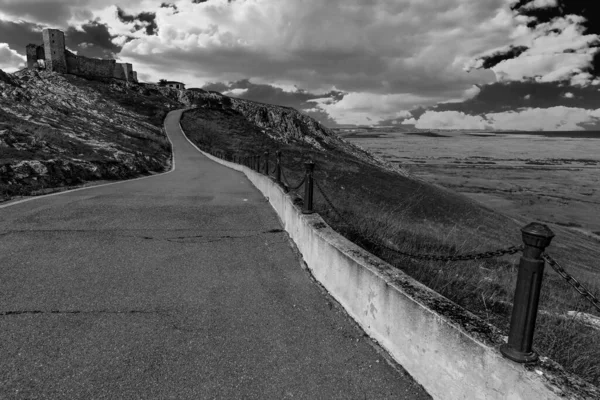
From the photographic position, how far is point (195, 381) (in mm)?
2920

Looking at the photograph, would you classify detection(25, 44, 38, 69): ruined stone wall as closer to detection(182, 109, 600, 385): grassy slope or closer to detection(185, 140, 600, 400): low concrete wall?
detection(182, 109, 600, 385): grassy slope

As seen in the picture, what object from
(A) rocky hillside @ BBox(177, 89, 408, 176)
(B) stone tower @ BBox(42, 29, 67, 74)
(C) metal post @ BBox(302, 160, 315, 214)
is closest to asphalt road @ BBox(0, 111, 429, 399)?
(C) metal post @ BBox(302, 160, 315, 214)

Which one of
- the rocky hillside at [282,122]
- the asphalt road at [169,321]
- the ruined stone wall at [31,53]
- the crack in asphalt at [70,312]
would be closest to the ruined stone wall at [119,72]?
the ruined stone wall at [31,53]

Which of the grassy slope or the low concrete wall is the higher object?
the low concrete wall

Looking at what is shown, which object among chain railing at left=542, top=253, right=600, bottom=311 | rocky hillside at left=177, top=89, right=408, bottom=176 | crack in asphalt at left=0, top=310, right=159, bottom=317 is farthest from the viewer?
rocky hillside at left=177, top=89, right=408, bottom=176

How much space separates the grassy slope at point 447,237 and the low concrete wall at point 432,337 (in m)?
0.87

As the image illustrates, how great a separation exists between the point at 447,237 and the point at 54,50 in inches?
3756

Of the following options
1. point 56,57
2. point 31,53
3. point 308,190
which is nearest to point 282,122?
point 56,57

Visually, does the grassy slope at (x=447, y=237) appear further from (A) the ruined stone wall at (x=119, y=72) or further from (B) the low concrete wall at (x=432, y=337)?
(A) the ruined stone wall at (x=119, y=72)

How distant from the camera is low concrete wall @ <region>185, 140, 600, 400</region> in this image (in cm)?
213

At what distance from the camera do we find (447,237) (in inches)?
432

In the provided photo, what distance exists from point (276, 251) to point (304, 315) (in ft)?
7.41

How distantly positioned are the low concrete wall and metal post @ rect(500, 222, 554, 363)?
0.08 metres

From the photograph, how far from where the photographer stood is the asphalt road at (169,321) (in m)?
2.89
